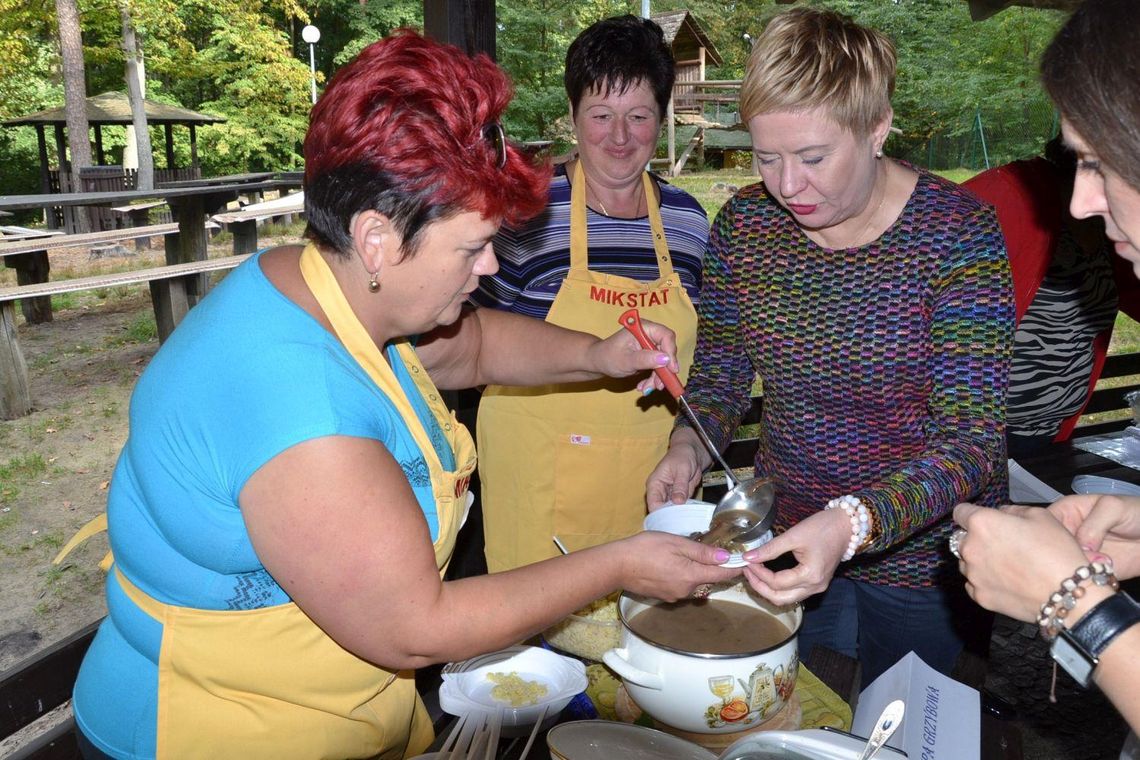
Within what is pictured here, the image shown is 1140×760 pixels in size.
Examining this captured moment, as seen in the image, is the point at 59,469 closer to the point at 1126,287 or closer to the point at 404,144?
the point at 404,144

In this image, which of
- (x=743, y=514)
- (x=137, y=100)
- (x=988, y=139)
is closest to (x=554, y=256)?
(x=743, y=514)

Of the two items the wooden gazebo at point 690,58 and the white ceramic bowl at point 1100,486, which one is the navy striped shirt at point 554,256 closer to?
the white ceramic bowl at point 1100,486

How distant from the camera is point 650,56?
8.07ft

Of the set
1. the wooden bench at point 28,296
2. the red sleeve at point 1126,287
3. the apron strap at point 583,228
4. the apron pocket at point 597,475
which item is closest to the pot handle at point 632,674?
the apron pocket at point 597,475

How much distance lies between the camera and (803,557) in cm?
134

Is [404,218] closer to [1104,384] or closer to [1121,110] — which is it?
[1121,110]

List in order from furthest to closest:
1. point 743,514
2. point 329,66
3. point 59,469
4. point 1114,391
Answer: point 329,66, point 59,469, point 1114,391, point 743,514

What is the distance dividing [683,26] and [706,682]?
23775 mm

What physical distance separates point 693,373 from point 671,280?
1.84 ft

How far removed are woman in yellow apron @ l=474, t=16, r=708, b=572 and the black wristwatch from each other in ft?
5.10

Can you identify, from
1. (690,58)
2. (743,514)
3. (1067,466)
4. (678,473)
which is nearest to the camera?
(743,514)

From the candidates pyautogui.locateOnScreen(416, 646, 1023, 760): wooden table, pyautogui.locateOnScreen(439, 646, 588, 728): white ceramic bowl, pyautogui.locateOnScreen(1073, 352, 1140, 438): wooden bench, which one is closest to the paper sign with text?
pyautogui.locateOnScreen(416, 646, 1023, 760): wooden table

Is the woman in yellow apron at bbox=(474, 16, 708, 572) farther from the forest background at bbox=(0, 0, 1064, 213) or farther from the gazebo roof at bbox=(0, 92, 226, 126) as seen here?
the gazebo roof at bbox=(0, 92, 226, 126)

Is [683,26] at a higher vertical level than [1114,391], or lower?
higher
